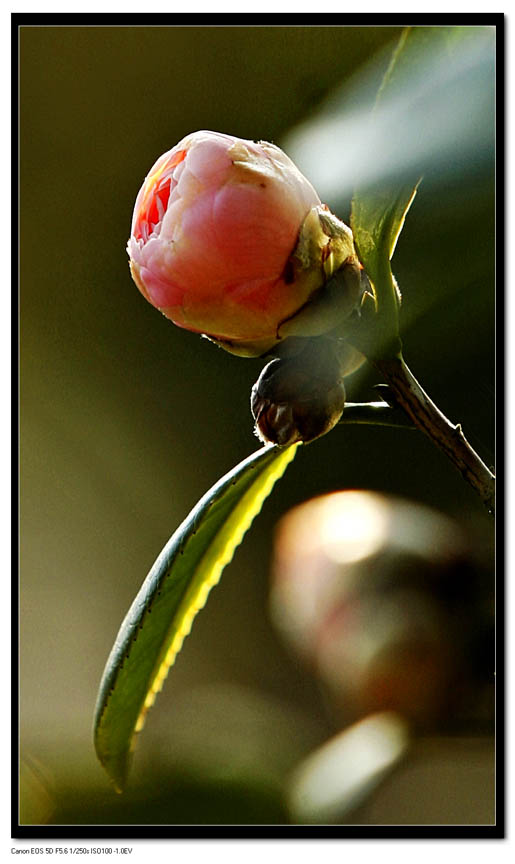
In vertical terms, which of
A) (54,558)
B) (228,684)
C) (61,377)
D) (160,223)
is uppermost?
(160,223)

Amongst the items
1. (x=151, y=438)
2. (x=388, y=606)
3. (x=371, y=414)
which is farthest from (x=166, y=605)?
(x=151, y=438)

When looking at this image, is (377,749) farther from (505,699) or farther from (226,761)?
(505,699)

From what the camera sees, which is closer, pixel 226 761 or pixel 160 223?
pixel 160 223

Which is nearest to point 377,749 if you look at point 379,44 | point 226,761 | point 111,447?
point 226,761

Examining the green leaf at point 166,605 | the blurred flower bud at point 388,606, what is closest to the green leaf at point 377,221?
the green leaf at point 166,605

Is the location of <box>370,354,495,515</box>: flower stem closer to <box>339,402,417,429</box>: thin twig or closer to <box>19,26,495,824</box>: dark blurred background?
<box>339,402,417,429</box>: thin twig
